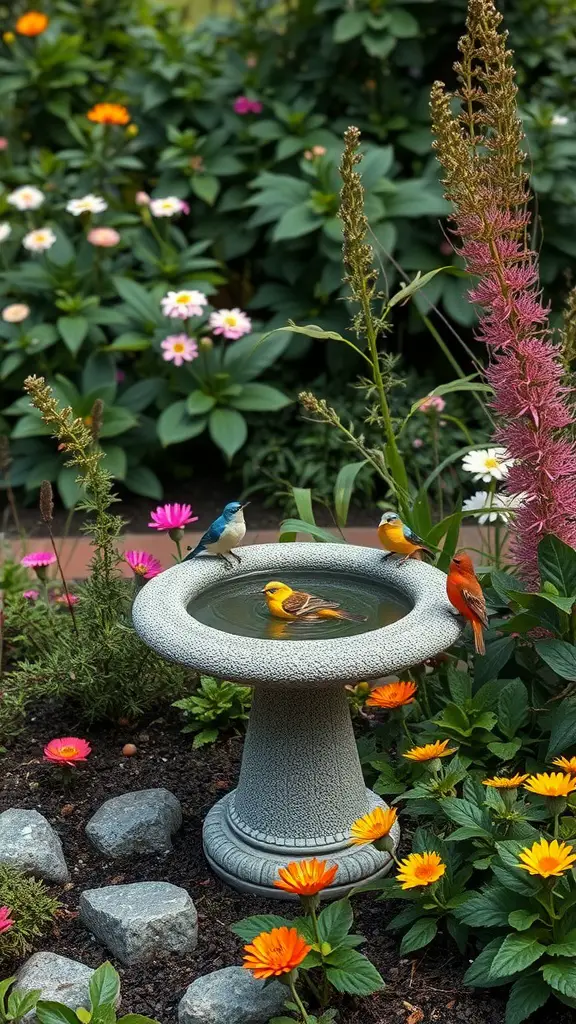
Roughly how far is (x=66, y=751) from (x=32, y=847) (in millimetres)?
299

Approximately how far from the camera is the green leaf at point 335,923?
228 centimetres

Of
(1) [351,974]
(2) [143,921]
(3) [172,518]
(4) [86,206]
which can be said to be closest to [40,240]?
(4) [86,206]

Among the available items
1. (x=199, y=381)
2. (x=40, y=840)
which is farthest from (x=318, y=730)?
(x=199, y=381)

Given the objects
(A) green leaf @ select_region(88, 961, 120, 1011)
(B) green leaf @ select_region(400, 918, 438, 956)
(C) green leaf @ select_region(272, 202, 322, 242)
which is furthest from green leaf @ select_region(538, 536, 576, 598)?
(C) green leaf @ select_region(272, 202, 322, 242)

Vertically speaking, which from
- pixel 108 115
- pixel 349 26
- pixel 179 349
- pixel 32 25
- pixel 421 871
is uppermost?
pixel 349 26

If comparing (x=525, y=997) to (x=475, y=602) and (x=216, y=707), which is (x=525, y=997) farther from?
(x=216, y=707)

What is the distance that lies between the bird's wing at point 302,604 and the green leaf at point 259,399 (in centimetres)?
271

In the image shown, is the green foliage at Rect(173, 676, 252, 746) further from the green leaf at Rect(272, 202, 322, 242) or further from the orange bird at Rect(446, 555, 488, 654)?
the green leaf at Rect(272, 202, 322, 242)

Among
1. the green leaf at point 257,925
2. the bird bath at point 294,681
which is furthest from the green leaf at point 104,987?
the bird bath at point 294,681

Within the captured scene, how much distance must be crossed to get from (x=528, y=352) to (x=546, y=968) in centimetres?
134

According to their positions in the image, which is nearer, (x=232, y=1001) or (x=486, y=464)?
(x=232, y=1001)

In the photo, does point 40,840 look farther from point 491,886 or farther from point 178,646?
point 491,886

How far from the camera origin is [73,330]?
5551 mm

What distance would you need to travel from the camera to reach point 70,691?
330 centimetres
